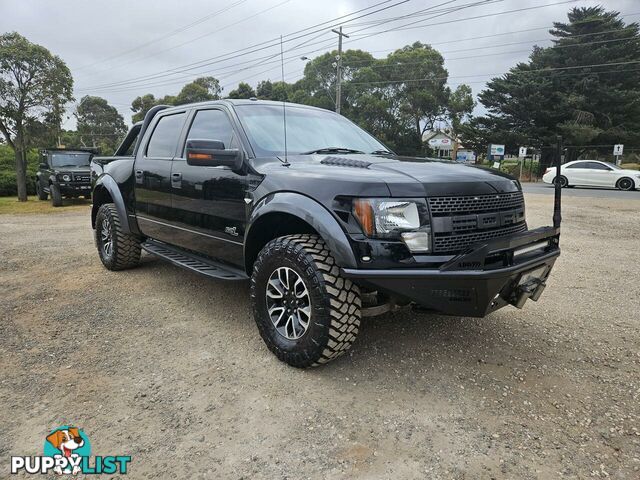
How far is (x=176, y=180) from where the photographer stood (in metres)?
4.07

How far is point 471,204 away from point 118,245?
4106 millimetres

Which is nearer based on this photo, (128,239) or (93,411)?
(93,411)

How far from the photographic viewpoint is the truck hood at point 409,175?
A: 2.54 m

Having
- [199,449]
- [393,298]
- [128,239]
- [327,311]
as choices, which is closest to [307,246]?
[327,311]

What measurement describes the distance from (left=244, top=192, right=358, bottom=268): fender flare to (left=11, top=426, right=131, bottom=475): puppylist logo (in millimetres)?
1487

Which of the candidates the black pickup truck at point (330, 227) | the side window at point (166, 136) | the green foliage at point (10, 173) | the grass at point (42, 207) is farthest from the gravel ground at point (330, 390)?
the green foliage at point (10, 173)

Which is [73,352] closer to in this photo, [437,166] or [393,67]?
[437,166]

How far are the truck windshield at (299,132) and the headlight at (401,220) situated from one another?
123 cm

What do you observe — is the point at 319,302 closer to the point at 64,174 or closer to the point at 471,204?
the point at 471,204

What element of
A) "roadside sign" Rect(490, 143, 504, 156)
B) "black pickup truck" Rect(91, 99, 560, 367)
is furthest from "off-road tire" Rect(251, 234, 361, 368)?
"roadside sign" Rect(490, 143, 504, 156)

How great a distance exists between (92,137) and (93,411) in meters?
62.2

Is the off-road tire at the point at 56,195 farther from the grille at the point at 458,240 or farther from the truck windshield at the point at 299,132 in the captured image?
the grille at the point at 458,240

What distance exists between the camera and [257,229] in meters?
3.24

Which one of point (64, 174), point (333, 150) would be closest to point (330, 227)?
point (333, 150)
